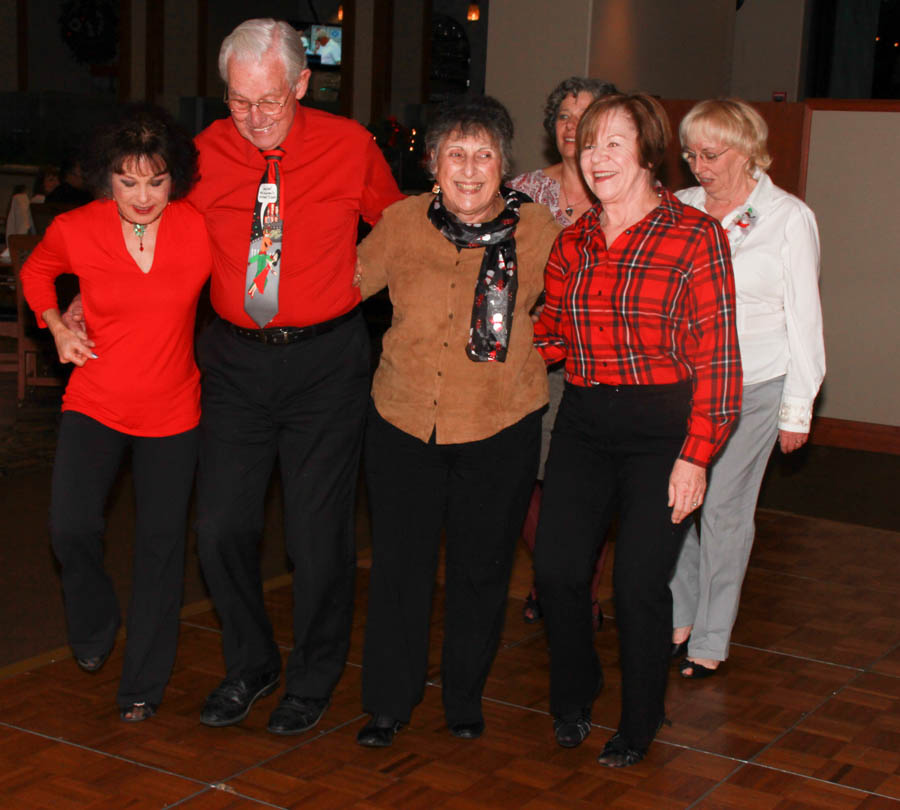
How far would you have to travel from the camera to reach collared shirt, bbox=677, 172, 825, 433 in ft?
12.1

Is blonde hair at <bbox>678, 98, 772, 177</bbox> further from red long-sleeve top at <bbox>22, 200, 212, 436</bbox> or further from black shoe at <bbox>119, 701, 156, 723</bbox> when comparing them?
black shoe at <bbox>119, 701, 156, 723</bbox>

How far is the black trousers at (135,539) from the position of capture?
324 centimetres

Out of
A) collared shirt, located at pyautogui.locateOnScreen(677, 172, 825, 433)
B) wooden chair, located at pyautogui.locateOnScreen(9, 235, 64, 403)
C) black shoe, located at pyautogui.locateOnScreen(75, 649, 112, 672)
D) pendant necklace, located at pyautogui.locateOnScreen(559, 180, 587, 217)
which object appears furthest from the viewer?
wooden chair, located at pyautogui.locateOnScreen(9, 235, 64, 403)

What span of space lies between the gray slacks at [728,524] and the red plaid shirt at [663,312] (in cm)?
83

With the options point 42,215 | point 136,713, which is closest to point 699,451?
point 136,713

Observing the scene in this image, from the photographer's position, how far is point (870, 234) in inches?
299

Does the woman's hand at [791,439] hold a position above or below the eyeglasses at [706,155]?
below

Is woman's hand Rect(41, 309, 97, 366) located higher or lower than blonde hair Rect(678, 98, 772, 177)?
lower

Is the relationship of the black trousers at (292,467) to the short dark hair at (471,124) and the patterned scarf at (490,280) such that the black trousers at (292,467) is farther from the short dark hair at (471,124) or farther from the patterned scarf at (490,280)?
the short dark hair at (471,124)

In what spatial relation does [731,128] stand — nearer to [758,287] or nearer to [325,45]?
[758,287]

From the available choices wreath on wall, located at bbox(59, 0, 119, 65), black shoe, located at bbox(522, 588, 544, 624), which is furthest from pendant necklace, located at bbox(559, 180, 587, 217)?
wreath on wall, located at bbox(59, 0, 119, 65)

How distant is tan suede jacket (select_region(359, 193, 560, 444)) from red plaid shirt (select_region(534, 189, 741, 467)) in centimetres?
14

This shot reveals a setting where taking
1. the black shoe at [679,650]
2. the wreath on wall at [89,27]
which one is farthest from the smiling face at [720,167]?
the wreath on wall at [89,27]

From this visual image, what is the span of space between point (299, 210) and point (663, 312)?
0.96 m
